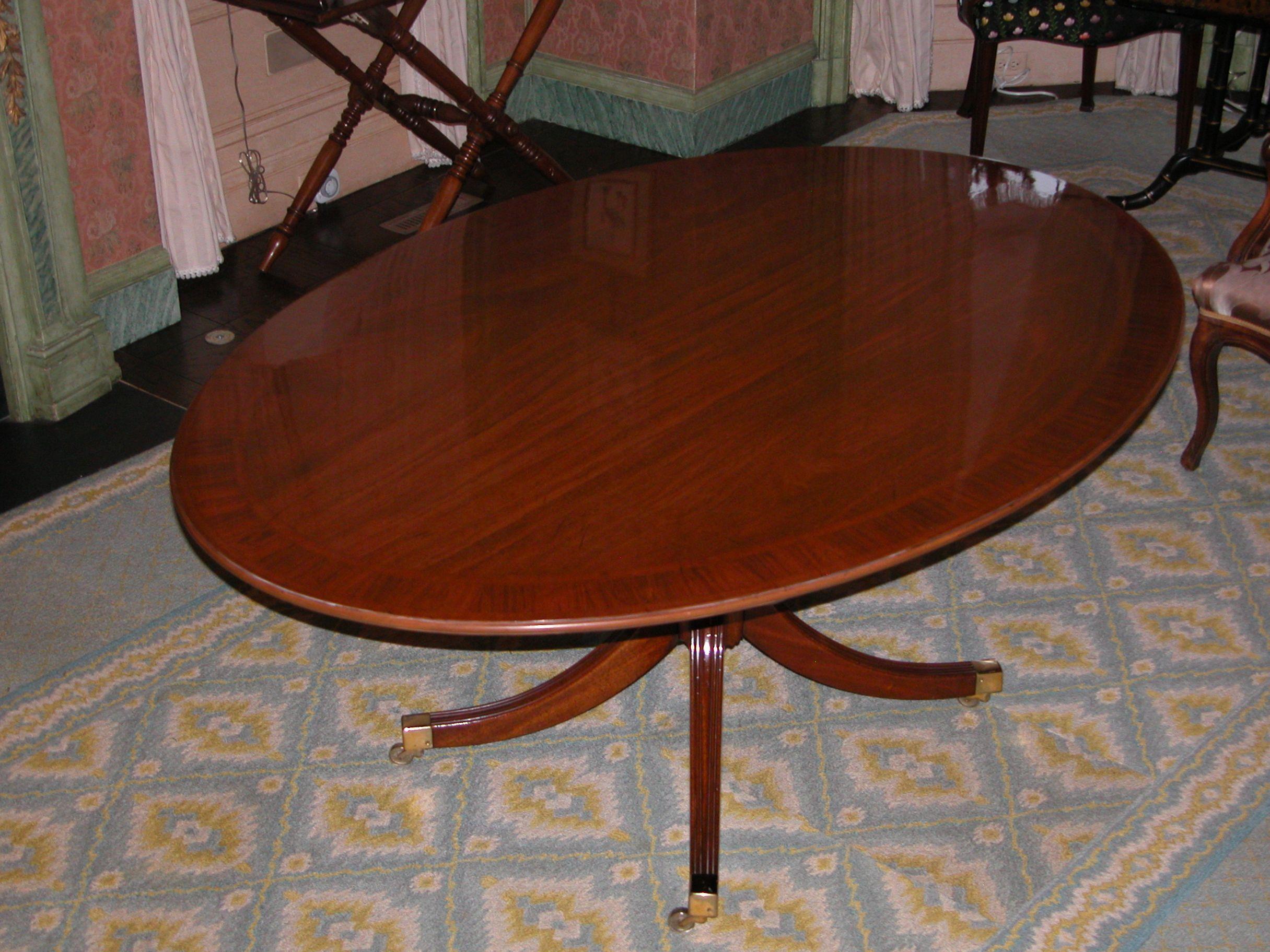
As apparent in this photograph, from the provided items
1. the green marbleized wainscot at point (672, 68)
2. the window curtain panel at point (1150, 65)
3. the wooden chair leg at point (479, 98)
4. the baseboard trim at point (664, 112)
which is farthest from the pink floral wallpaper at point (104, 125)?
the window curtain panel at point (1150, 65)

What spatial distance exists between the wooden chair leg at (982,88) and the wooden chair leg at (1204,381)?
57.0 inches

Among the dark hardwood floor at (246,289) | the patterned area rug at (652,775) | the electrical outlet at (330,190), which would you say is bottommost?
the patterned area rug at (652,775)

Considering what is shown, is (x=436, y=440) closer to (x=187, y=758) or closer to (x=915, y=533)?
(x=915, y=533)

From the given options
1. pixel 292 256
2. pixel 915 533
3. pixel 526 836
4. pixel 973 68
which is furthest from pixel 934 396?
pixel 973 68

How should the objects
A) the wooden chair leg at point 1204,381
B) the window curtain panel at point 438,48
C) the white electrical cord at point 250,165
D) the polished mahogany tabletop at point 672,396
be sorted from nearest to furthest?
the polished mahogany tabletop at point 672,396 → the wooden chair leg at point 1204,381 → the white electrical cord at point 250,165 → the window curtain panel at point 438,48

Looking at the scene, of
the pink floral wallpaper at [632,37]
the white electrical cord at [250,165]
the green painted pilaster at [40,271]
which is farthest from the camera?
the pink floral wallpaper at [632,37]

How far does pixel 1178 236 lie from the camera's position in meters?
3.59

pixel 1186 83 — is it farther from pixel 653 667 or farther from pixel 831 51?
pixel 653 667

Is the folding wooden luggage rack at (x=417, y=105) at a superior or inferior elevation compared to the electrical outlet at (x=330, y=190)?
superior

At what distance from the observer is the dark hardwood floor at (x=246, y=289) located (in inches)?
113

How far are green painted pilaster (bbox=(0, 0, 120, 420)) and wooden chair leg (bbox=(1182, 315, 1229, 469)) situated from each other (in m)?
2.26

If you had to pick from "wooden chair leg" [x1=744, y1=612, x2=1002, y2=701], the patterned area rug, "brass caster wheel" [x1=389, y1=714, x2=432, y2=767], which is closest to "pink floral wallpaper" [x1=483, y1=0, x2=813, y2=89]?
the patterned area rug

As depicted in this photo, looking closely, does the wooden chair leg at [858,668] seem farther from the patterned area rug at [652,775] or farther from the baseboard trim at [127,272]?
the baseboard trim at [127,272]

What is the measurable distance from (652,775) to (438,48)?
2634mm
